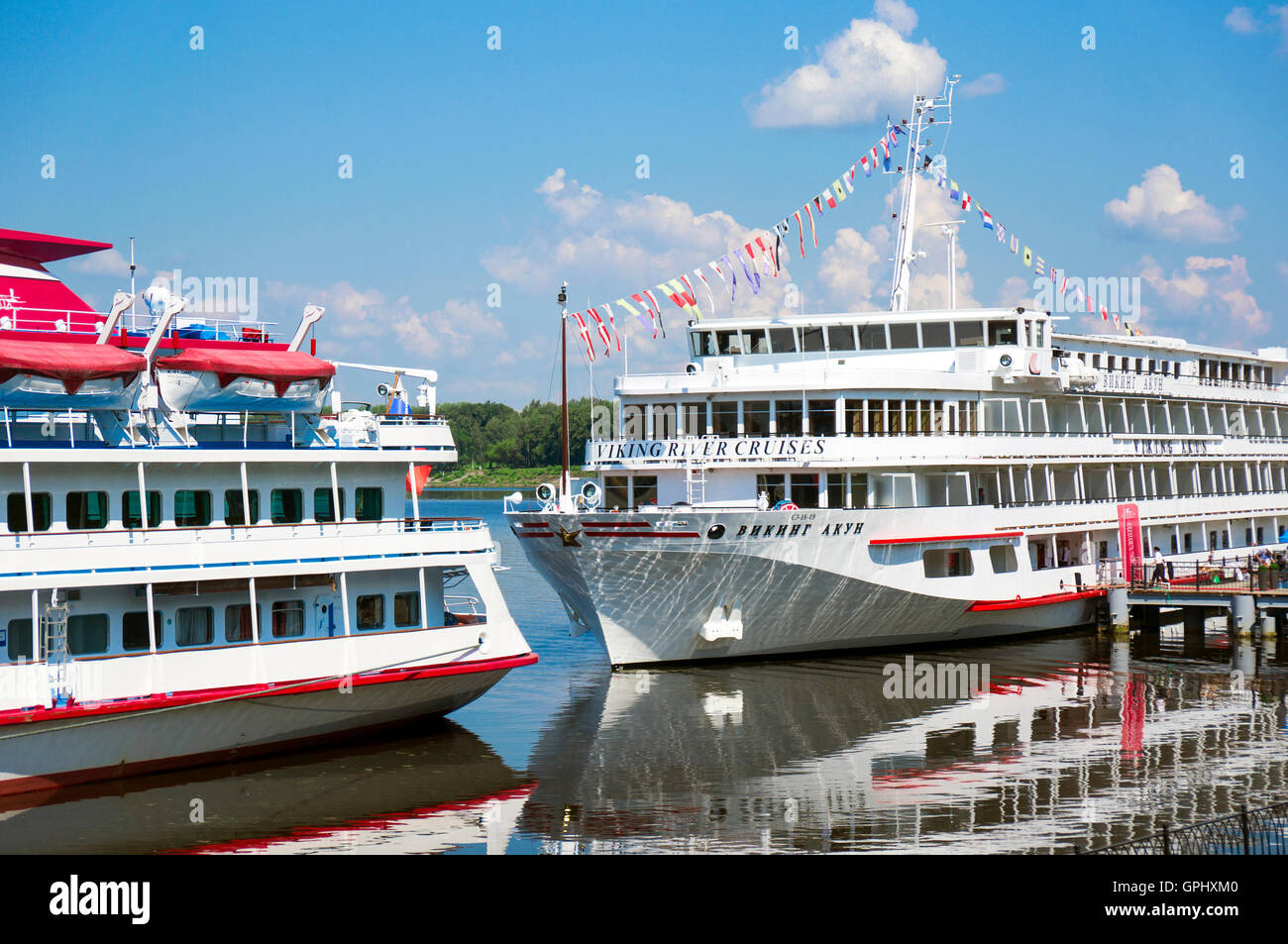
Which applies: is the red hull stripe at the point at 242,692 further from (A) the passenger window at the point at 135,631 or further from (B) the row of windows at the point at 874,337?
(B) the row of windows at the point at 874,337

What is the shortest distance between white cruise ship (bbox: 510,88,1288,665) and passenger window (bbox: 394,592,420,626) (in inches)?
228

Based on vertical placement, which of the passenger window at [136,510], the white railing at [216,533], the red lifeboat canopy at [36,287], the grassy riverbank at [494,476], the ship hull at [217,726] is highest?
the grassy riverbank at [494,476]

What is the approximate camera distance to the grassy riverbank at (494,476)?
133625mm

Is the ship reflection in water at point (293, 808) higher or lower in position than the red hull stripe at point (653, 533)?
lower

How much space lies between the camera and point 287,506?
23484 mm

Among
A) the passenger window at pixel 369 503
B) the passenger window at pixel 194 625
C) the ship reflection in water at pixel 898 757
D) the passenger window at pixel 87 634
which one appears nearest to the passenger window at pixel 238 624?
the passenger window at pixel 194 625

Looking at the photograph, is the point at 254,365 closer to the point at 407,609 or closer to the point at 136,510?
the point at 136,510

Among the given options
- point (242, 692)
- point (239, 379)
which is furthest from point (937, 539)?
point (242, 692)

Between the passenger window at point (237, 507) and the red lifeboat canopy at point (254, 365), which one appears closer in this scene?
the red lifeboat canopy at point (254, 365)

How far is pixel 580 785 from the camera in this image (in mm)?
21500

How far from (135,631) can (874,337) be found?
68.8 ft

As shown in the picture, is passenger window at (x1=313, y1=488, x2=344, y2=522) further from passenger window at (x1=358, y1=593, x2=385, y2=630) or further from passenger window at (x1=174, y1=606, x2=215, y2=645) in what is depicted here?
passenger window at (x1=174, y1=606, x2=215, y2=645)

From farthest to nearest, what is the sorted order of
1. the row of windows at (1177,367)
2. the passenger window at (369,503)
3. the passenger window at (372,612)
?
the row of windows at (1177,367), the passenger window at (369,503), the passenger window at (372,612)
